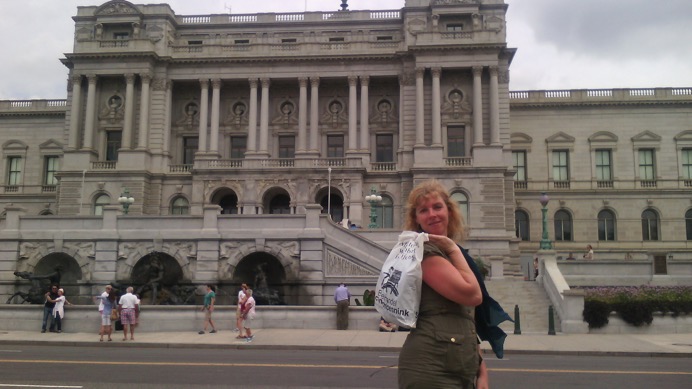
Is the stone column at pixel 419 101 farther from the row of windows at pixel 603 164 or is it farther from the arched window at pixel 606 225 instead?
the arched window at pixel 606 225

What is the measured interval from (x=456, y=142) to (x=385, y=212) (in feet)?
28.2

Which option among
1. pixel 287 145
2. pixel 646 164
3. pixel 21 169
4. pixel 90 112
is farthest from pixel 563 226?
pixel 21 169

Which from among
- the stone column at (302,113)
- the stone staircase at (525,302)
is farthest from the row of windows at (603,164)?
the stone staircase at (525,302)

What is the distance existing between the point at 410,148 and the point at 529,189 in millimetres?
12921

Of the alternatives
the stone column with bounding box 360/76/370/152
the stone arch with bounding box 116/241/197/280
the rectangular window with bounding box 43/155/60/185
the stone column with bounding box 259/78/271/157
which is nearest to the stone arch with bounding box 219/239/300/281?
the stone arch with bounding box 116/241/197/280

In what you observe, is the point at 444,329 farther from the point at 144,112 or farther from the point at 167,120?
the point at 167,120

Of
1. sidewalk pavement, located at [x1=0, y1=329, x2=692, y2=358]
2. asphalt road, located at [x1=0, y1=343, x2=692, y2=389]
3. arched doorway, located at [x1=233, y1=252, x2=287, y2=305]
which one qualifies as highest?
arched doorway, located at [x1=233, y1=252, x2=287, y2=305]

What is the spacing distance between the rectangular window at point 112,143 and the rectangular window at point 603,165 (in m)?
42.1

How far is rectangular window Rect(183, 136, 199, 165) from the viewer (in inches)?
2190

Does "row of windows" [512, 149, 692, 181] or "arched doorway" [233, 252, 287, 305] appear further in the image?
"row of windows" [512, 149, 692, 181]

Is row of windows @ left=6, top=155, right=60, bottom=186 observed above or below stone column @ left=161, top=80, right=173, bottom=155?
below

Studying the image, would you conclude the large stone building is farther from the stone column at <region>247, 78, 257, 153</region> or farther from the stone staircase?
the stone staircase

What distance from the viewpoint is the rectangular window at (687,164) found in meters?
55.9

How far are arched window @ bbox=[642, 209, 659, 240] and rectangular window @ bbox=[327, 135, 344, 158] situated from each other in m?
27.0
